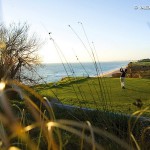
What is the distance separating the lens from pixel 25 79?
34.2 metres

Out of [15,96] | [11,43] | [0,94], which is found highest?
[11,43]

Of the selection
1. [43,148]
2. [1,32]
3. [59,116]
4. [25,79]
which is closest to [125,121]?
[43,148]

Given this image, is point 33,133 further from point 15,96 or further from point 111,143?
point 15,96

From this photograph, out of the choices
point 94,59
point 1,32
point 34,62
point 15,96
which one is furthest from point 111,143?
point 1,32

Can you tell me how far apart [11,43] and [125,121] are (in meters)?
32.1

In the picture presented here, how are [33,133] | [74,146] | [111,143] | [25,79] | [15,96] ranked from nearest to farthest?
[111,143] < [74,146] < [33,133] < [15,96] < [25,79]

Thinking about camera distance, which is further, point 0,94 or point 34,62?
point 34,62

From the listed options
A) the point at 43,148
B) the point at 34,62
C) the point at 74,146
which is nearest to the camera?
the point at 43,148

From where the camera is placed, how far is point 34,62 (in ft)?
120

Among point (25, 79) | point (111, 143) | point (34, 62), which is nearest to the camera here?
point (111, 143)

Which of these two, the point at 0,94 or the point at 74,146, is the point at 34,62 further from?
the point at 0,94

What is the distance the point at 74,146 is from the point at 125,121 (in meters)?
1.67

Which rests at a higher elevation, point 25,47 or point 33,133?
point 25,47

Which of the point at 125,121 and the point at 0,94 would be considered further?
the point at 125,121
